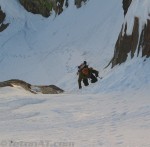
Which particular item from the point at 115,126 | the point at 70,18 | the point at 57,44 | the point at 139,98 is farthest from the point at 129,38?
the point at 70,18

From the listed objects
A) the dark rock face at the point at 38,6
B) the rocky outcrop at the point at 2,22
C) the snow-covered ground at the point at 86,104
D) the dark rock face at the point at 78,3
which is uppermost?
the dark rock face at the point at 38,6

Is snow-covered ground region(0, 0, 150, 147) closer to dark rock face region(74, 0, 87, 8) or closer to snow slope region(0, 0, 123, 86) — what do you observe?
snow slope region(0, 0, 123, 86)

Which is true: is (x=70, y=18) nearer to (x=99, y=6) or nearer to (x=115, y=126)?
(x=99, y=6)

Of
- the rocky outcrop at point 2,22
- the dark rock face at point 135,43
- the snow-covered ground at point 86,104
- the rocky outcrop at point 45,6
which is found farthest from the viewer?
the rocky outcrop at point 2,22

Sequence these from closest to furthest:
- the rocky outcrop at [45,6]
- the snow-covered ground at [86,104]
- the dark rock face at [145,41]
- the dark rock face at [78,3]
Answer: the snow-covered ground at [86,104], the dark rock face at [145,41], the dark rock face at [78,3], the rocky outcrop at [45,6]

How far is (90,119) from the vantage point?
9.70m

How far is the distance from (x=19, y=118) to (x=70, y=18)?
1126 inches

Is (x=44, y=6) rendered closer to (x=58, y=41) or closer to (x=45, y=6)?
(x=45, y=6)

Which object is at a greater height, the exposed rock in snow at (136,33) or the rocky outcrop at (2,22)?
the rocky outcrop at (2,22)

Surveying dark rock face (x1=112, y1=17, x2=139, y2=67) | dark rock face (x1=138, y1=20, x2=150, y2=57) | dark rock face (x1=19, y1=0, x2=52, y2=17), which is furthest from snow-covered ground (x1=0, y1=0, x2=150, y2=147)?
dark rock face (x1=19, y1=0, x2=52, y2=17)

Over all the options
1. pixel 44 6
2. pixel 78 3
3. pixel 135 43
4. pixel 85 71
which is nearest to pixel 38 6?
pixel 44 6

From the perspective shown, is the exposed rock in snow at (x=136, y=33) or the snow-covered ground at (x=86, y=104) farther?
the exposed rock in snow at (x=136, y=33)

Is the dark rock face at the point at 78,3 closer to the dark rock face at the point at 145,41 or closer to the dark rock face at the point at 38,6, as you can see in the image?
the dark rock face at the point at 38,6

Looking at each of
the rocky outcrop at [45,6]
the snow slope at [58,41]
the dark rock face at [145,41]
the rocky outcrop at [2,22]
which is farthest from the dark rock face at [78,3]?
the dark rock face at [145,41]
